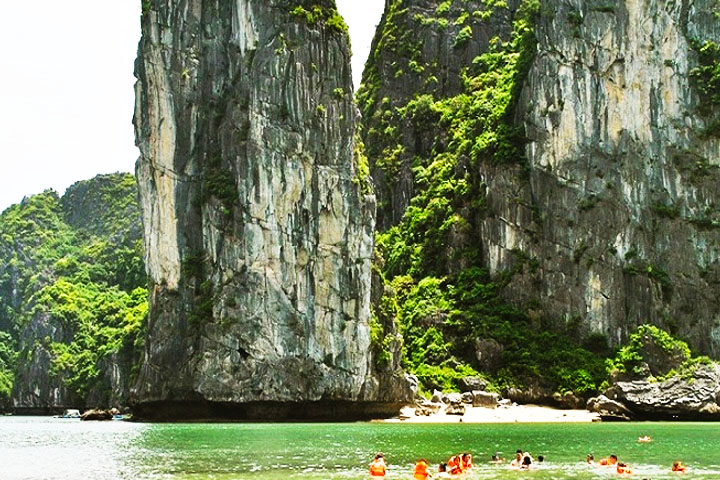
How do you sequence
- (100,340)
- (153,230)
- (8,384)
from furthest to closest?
(8,384), (100,340), (153,230)

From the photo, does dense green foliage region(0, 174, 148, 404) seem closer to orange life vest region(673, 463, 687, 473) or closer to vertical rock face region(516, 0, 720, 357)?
vertical rock face region(516, 0, 720, 357)

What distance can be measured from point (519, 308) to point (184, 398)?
28141 mm

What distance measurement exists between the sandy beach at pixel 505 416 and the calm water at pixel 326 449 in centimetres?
610

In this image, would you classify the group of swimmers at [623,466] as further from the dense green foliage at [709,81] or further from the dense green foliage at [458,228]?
the dense green foliage at [709,81]

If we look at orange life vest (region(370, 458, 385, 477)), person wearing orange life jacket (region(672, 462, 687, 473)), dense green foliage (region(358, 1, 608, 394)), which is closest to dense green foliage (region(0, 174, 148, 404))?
dense green foliage (region(358, 1, 608, 394))

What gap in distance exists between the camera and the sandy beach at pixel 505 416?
61406 mm

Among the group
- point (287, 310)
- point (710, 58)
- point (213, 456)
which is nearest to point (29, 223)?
point (287, 310)

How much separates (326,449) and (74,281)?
3286 inches

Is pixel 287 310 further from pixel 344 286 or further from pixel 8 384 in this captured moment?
pixel 8 384

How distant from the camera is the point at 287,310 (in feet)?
200

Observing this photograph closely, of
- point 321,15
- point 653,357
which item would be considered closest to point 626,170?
point 653,357

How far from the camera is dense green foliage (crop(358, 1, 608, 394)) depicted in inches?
2825

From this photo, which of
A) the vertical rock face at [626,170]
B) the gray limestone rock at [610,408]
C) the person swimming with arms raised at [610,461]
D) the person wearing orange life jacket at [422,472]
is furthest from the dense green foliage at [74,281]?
the person wearing orange life jacket at [422,472]

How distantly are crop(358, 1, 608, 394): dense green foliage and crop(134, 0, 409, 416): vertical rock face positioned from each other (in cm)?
609
